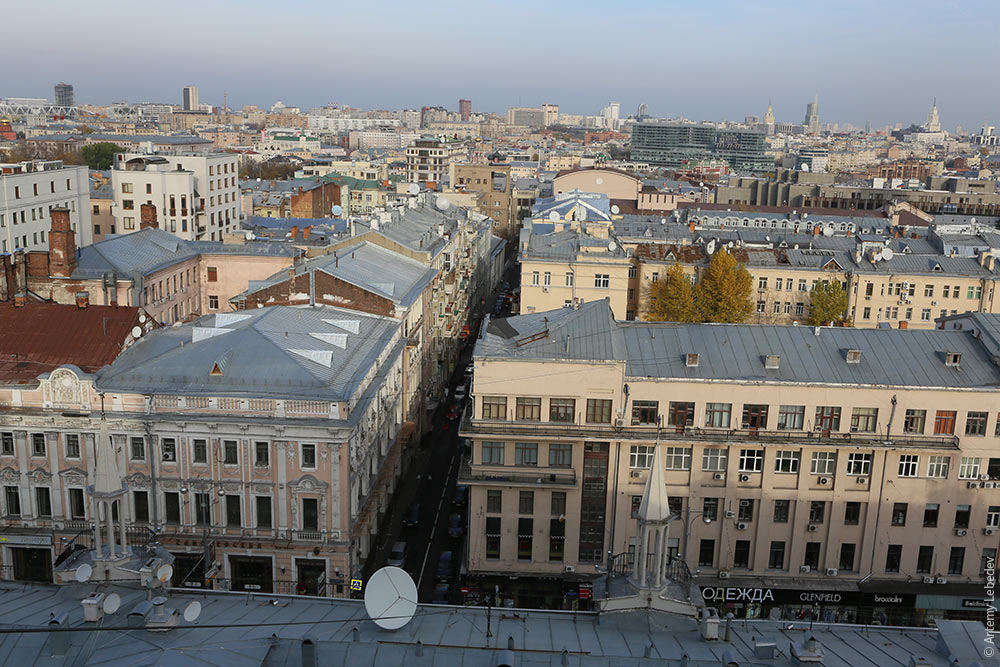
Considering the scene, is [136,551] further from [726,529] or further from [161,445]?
[726,529]

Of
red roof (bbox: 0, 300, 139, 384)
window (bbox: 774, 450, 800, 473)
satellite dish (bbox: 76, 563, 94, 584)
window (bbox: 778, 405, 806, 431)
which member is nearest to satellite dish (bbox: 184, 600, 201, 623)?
satellite dish (bbox: 76, 563, 94, 584)

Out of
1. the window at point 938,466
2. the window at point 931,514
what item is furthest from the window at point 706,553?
the window at point 938,466

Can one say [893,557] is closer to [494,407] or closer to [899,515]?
[899,515]

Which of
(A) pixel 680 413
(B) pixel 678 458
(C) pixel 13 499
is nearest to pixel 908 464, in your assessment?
(B) pixel 678 458

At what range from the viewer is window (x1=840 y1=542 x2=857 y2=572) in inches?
1796

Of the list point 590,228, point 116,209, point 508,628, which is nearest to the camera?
point 508,628

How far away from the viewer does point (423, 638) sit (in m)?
27.1

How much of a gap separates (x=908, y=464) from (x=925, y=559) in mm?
4973

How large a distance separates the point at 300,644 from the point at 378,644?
2.17 metres

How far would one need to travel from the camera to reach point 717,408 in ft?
147

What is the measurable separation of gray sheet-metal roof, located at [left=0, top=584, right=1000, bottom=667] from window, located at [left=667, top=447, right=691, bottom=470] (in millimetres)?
15964

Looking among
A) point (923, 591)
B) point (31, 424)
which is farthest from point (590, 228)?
point (31, 424)

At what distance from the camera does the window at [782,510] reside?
148 feet

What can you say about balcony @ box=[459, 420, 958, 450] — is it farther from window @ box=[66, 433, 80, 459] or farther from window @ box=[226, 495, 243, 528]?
window @ box=[66, 433, 80, 459]
